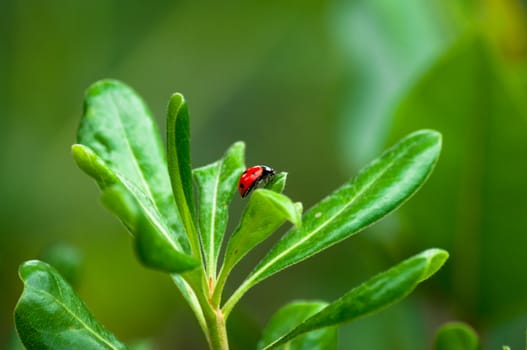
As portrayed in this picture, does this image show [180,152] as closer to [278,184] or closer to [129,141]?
[278,184]

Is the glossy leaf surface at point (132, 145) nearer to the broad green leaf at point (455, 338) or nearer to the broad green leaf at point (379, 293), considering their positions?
the broad green leaf at point (379, 293)

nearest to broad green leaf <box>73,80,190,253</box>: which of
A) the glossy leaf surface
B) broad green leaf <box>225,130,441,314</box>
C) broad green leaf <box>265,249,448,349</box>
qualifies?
the glossy leaf surface

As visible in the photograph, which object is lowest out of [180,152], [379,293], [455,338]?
[455,338]

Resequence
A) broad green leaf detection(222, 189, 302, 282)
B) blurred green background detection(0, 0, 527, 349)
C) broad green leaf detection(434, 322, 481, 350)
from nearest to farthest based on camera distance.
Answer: broad green leaf detection(222, 189, 302, 282) < broad green leaf detection(434, 322, 481, 350) < blurred green background detection(0, 0, 527, 349)

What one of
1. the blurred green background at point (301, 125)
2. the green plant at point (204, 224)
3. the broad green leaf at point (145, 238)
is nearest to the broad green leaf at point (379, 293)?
the green plant at point (204, 224)

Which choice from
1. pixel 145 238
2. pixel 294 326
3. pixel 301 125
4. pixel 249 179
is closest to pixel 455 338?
pixel 294 326

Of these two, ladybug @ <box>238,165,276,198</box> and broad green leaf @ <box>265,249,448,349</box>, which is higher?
ladybug @ <box>238,165,276,198</box>

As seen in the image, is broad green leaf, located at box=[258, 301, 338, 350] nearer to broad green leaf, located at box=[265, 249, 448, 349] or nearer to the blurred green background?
broad green leaf, located at box=[265, 249, 448, 349]
